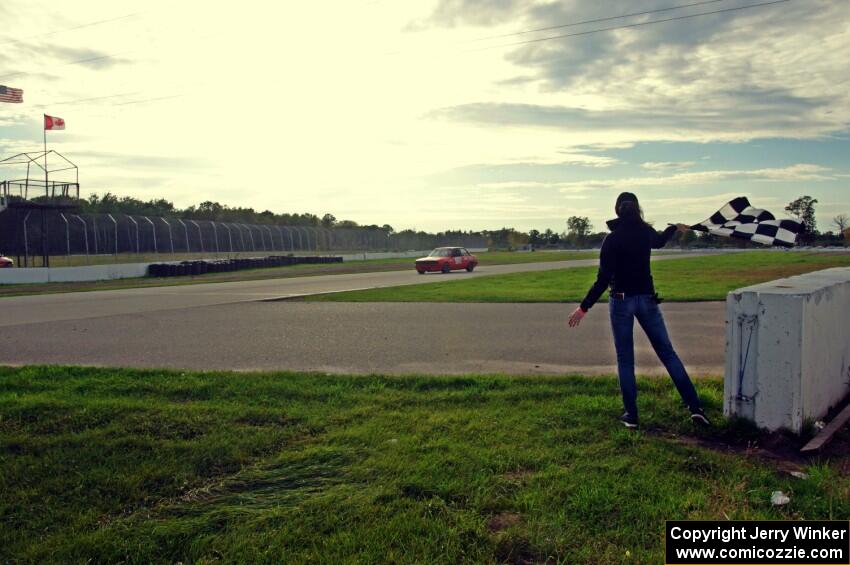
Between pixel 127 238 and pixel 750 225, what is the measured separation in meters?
35.3

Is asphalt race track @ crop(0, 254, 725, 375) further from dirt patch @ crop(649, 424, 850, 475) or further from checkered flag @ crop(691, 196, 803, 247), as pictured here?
checkered flag @ crop(691, 196, 803, 247)

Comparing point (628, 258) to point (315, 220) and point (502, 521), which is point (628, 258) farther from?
point (315, 220)

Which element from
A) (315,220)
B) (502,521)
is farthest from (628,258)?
(315,220)

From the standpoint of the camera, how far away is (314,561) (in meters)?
3.08

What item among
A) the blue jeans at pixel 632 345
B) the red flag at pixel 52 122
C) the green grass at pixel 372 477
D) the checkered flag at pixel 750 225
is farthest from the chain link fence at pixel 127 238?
the checkered flag at pixel 750 225

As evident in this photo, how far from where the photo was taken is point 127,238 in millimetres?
34719

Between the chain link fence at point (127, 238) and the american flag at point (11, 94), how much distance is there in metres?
7.07

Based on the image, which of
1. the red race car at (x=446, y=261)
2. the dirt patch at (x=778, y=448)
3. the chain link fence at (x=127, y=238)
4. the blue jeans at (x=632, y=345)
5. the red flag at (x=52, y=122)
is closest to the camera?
the dirt patch at (x=778, y=448)

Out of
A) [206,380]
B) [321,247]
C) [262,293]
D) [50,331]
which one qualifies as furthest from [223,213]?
[206,380]

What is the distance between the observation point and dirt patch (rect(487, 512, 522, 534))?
11.1ft

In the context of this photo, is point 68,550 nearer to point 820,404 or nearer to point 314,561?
point 314,561

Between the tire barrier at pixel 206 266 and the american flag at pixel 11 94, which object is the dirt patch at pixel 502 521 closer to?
the tire barrier at pixel 206 266

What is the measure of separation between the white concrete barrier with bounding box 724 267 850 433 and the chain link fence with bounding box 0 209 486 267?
33291 mm

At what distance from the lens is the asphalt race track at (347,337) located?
810cm
